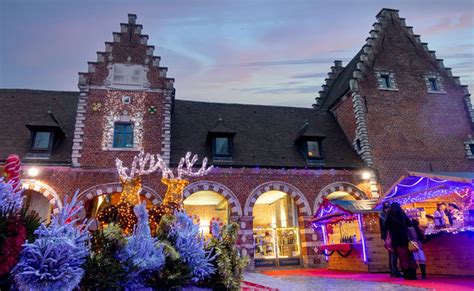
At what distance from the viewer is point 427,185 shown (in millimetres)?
10227

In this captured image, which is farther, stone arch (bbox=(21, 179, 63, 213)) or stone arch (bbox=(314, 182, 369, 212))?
stone arch (bbox=(314, 182, 369, 212))

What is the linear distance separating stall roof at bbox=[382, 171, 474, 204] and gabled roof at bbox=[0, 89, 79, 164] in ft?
46.5

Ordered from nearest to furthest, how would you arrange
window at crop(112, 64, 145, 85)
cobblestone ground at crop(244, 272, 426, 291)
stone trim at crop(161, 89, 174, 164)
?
1. cobblestone ground at crop(244, 272, 426, 291)
2. stone trim at crop(161, 89, 174, 164)
3. window at crop(112, 64, 145, 85)

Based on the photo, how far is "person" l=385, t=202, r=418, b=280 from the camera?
26.9 ft

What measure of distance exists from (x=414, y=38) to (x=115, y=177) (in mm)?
20888

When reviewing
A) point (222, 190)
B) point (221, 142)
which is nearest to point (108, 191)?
point (222, 190)

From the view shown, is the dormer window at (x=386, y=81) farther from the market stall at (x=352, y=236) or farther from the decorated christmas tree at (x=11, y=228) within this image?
the decorated christmas tree at (x=11, y=228)

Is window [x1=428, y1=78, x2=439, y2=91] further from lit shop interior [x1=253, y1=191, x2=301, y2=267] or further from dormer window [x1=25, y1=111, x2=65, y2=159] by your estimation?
dormer window [x1=25, y1=111, x2=65, y2=159]

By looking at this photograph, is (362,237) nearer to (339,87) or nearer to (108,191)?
(108,191)

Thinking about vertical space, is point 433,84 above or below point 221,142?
above

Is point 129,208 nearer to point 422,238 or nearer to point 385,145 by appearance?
point 422,238

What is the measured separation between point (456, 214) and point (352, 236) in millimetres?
3951

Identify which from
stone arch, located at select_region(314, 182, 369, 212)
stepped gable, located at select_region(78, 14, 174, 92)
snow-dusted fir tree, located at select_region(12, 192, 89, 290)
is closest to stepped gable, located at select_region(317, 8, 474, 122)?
stone arch, located at select_region(314, 182, 369, 212)

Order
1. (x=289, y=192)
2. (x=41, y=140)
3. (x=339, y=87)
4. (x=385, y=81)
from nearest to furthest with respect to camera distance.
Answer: (x=41, y=140) → (x=289, y=192) → (x=385, y=81) → (x=339, y=87)
